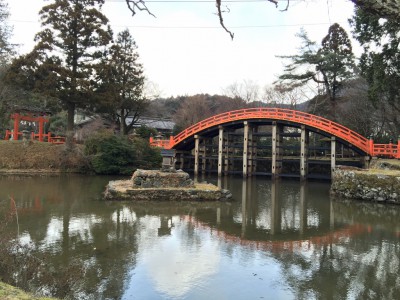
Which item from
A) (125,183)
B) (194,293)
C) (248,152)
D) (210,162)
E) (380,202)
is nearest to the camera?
(194,293)

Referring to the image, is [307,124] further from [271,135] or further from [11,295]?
[11,295]

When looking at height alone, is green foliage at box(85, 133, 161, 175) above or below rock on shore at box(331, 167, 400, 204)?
above

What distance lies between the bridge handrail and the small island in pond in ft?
37.6

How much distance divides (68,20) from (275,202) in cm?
2085

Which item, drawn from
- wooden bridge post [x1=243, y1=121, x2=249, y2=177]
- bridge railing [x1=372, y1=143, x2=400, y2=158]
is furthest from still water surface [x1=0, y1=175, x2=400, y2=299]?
wooden bridge post [x1=243, y1=121, x2=249, y2=177]

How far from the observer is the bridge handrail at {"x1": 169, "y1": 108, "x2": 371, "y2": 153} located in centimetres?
2292

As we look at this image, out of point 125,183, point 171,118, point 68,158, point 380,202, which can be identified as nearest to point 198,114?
point 171,118

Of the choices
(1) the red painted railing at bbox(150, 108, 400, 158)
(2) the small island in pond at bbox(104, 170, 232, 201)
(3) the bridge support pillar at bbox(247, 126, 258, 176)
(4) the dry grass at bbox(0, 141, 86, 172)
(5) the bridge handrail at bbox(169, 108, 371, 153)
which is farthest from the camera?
(3) the bridge support pillar at bbox(247, 126, 258, 176)

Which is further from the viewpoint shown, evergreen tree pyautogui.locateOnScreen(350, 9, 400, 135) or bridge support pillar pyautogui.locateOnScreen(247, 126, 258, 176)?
bridge support pillar pyautogui.locateOnScreen(247, 126, 258, 176)

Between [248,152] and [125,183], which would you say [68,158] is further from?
[248,152]

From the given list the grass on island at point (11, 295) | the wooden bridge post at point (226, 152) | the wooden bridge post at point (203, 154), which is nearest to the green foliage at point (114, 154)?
the wooden bridge post at point (203, 154)

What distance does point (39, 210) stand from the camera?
39.2 feet

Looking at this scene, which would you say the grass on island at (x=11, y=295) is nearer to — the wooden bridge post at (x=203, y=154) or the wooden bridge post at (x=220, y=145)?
the wooden bridge post at (x=220, y=145)

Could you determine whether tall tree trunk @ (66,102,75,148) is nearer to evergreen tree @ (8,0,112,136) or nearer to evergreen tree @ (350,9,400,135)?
evergreen tree @ (8,0,112,136)
